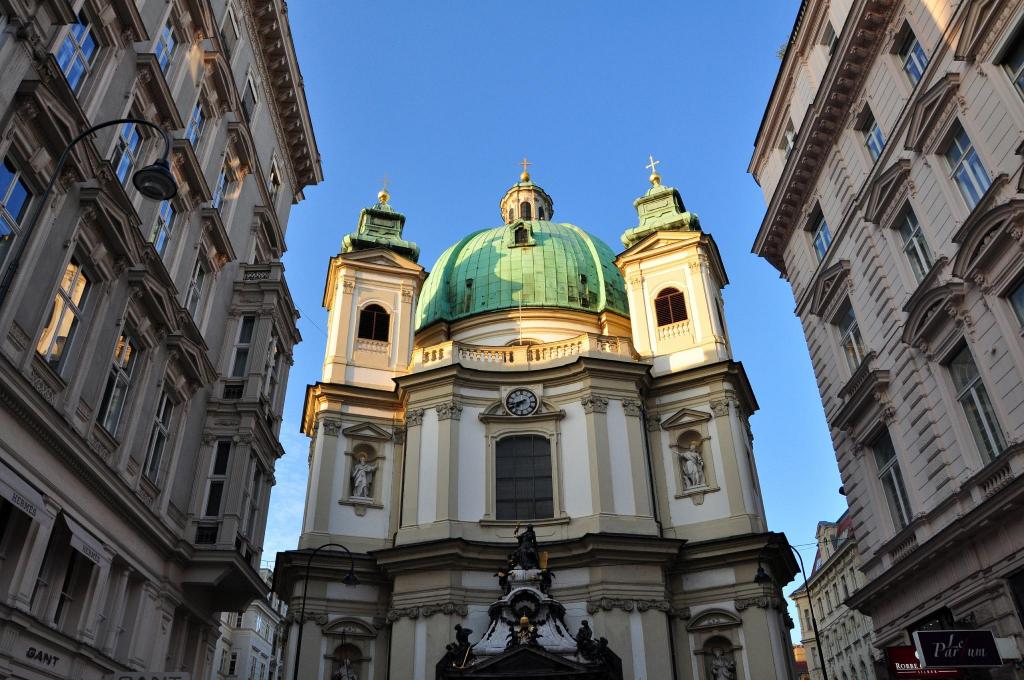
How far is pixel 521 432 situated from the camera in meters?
32.8

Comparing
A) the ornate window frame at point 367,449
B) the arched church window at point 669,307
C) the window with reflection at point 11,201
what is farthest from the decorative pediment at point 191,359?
the arched church window at point 669,307

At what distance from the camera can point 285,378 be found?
24.6 metres

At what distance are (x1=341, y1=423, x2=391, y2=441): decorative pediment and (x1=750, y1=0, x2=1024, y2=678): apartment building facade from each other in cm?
1734

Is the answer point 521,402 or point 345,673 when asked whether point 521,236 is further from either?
point 345,673

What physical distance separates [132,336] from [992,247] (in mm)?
16670

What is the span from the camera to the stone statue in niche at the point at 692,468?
31.3 m

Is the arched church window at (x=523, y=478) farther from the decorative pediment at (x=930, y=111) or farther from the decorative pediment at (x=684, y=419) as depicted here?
the decorative pediment at (x=930, y=111)

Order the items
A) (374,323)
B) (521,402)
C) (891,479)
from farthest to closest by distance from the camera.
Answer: (374,323) < (521,402) < (891,479)

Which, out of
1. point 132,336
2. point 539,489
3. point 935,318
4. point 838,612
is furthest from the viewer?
point 838,612

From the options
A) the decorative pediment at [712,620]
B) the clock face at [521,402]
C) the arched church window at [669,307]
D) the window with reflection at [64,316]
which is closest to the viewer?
the window with reflection at [64,316]

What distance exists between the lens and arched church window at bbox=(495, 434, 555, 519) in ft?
102

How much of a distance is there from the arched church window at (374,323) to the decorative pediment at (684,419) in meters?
13.1

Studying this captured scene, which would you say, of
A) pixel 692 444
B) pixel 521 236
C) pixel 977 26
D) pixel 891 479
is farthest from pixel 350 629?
pixel 977 26

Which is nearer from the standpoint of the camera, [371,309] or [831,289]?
[831,289]
